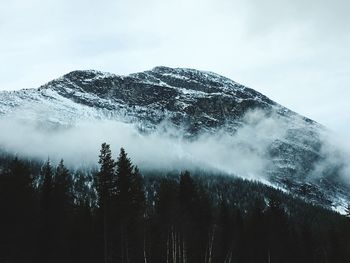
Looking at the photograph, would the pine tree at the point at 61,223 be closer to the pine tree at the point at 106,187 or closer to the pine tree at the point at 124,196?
the pine tree at the point at 106,187

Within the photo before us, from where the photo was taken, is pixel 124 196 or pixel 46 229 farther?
pixel 124 196

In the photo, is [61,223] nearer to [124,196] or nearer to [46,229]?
[46,229]

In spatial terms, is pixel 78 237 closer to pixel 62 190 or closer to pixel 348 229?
pixel 62 190

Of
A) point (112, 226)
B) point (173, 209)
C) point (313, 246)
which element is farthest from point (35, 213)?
point (313, 246)

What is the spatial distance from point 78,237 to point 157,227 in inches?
327

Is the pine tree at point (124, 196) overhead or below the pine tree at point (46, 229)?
overhead

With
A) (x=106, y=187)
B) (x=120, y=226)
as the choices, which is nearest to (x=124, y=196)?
(x=106, y=187)

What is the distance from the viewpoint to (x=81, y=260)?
171 ft

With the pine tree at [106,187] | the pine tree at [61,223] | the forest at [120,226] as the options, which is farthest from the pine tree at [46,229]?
the pine tree at [106,187]

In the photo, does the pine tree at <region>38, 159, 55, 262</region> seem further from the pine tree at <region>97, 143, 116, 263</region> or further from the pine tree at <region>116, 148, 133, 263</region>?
the pine tree at <region>116, 148, 133, 263</region>

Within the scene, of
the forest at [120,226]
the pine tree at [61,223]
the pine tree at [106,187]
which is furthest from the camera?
the pine tree at [61,223]

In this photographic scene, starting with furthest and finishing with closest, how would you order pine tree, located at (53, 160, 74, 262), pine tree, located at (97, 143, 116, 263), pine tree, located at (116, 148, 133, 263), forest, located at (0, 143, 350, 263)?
pine tree, located at (53, 160, 74, 262)
pine tree, located at (97, 143, 116, 263)
pine tree, located at (116, 148, 133, 263)
forest, located at (0, 143, 350, 263)

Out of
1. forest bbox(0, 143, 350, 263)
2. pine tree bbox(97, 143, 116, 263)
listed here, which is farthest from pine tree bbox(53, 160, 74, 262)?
pine tree bbox(97, 143, 116, 263)

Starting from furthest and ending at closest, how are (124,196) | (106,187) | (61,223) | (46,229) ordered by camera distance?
(61,223), (106,187), (124,196), (46,229)
